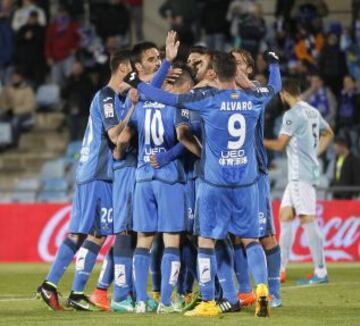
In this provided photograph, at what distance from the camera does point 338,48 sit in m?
24.6

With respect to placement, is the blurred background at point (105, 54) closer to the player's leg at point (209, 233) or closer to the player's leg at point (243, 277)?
the player's leg at point (243, 277)

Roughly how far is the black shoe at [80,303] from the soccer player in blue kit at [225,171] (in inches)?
55.7

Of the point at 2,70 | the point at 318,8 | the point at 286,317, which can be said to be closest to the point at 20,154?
the point at 2,70

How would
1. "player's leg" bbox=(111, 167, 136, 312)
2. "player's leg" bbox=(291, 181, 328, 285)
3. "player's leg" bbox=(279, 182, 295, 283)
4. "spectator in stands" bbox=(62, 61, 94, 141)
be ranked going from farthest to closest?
"spectator in stands" bbox=(62, 61, 94, 141), "player's leg" bbox=(279, 182, 295, 283), "player's leg" bbox=(291, 181, 328, 285), "player's leg" bbox=(111, 167, 136, 312)

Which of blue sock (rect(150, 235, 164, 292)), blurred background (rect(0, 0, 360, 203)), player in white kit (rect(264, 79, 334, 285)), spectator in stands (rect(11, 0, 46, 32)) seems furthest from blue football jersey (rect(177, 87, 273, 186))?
spectator in stands (rect(11, 0, 46, 32))

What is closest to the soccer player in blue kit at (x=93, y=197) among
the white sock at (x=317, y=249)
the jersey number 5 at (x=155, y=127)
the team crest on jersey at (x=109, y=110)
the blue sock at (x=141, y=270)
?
the team crest on jersey at (x=109, y=110)

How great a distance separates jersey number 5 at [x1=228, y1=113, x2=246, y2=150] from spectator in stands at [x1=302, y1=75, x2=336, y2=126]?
11315mm

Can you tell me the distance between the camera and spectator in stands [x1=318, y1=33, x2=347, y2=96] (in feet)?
80.4

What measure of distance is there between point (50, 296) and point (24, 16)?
14158 millimetres

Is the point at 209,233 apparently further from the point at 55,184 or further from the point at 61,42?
the point at 61,42

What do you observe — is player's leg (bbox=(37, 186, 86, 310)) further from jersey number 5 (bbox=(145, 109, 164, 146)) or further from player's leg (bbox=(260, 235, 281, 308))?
player's leg (bbox=(260, 235, 281, 308))

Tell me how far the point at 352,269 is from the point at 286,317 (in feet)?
24.5

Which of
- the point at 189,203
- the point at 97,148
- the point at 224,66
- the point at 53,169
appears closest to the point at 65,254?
the point at 97,148

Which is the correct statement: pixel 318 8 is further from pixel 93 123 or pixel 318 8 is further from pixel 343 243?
pixel 93 123
